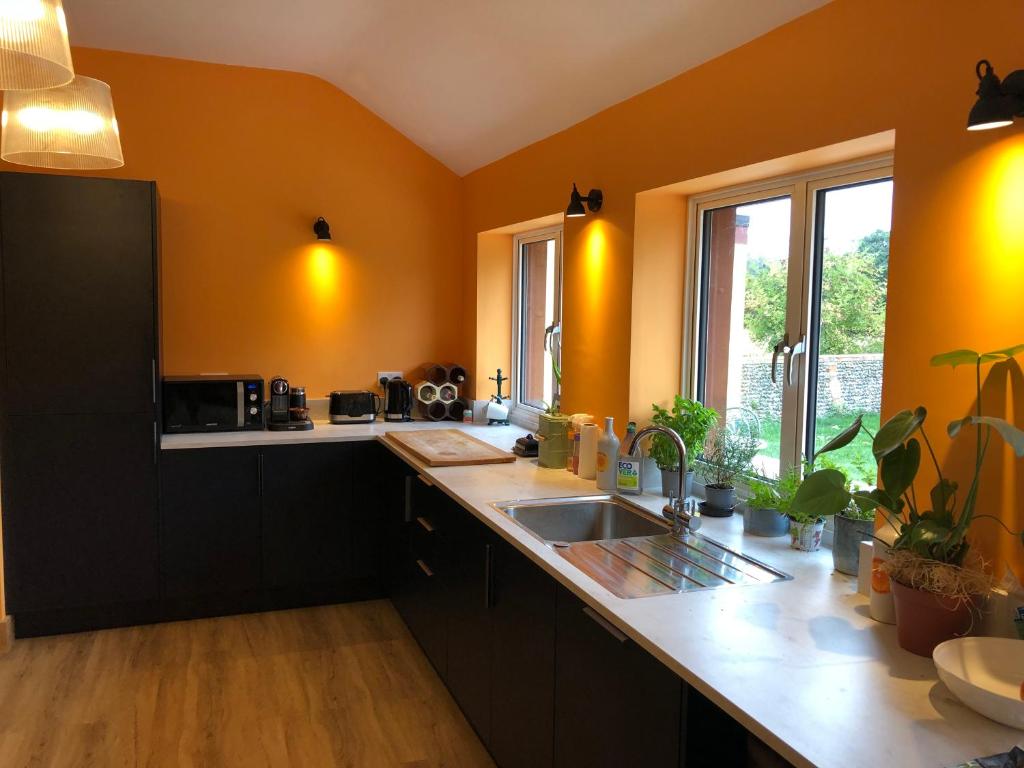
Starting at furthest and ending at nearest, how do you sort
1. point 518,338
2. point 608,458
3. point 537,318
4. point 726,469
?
1. point 518,338
2. point 537,318
3. point 608,458
4. point 726,469

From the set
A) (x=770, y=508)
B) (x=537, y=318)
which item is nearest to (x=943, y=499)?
(x=770, y=508)

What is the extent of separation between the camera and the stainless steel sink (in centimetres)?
203

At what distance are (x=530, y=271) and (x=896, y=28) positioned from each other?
9.12ft

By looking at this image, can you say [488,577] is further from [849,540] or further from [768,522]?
[849,540]

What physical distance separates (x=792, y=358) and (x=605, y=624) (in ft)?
3.78

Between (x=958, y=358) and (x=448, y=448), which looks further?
(x=448, y=448)

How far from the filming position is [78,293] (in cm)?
351

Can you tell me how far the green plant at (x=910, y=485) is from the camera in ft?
5.06

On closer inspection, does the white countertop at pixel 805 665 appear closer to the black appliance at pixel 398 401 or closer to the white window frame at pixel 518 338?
the white window frame at pixel 518 338

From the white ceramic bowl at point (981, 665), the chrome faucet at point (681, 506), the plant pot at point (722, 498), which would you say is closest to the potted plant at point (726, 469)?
the plant pot at point (722, 498)

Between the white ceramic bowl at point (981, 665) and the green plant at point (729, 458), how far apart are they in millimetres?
1137

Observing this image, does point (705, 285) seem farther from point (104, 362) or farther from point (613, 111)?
point (104, 362)

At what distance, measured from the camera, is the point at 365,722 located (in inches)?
117

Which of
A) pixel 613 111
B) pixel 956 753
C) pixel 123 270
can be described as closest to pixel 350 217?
pixel 123 270
